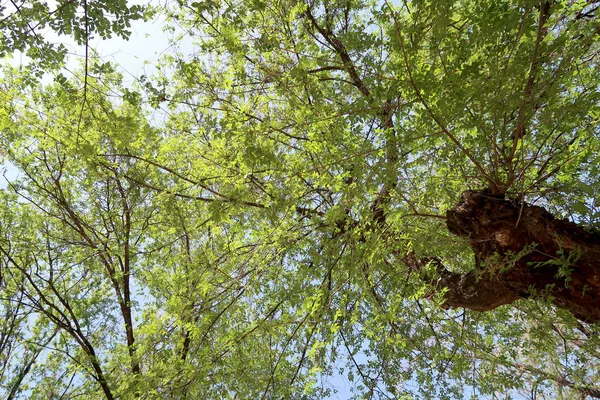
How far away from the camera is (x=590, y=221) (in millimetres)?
2557

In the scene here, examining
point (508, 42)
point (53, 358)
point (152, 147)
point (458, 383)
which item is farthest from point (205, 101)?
point (53, 358)

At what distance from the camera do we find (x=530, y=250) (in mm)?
2572

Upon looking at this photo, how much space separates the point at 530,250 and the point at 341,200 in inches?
56.8

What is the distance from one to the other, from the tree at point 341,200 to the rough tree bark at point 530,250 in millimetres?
14

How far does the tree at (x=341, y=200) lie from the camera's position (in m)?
2.52

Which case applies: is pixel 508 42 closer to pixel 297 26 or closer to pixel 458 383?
pixel 297 26

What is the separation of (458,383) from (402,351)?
2.31 ft

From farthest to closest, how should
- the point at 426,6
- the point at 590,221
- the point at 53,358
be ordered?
the point at 53,358 → the point at 590,221 → the point at 426,6

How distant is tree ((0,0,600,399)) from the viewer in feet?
8.25

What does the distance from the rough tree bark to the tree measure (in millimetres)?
14

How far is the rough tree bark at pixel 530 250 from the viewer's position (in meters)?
2.54

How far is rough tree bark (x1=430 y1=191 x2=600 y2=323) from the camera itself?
254 centimetres

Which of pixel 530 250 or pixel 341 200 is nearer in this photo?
pixel 530 250

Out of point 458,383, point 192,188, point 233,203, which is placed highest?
point 192,188
